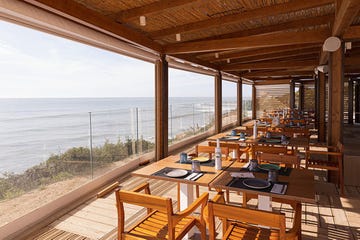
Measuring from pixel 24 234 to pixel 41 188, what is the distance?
1.32m

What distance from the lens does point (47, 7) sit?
104 inches

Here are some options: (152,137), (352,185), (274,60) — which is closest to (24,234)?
(152,137)

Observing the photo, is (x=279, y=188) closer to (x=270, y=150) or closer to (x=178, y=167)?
(x=178, y=167)

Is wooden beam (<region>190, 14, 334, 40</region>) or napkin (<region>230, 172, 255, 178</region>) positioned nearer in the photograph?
napkin (<region>230, 172, 255, 178</region>)

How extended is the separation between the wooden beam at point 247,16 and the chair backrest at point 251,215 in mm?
3132

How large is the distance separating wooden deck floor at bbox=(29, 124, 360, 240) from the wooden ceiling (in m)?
2.18

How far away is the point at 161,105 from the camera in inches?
207

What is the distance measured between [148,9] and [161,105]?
7.18 ft

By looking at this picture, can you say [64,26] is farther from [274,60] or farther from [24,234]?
[274,60]

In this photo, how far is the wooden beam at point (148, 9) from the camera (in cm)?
326

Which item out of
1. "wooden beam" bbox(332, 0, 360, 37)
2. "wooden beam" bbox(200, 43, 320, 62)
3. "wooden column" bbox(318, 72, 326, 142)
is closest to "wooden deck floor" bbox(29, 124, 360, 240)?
"wooden beam" bbox(332, 0, 360, 37)

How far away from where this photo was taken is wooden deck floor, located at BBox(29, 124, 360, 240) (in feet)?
8.41

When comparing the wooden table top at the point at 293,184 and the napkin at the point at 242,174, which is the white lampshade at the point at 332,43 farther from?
the napkin at the point at 242,174

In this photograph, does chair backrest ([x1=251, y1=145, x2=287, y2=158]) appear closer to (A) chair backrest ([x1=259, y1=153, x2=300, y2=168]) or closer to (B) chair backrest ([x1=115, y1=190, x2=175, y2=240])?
(A) chair backrest ([x1=259, y1=153, x2=300, y2=168])
